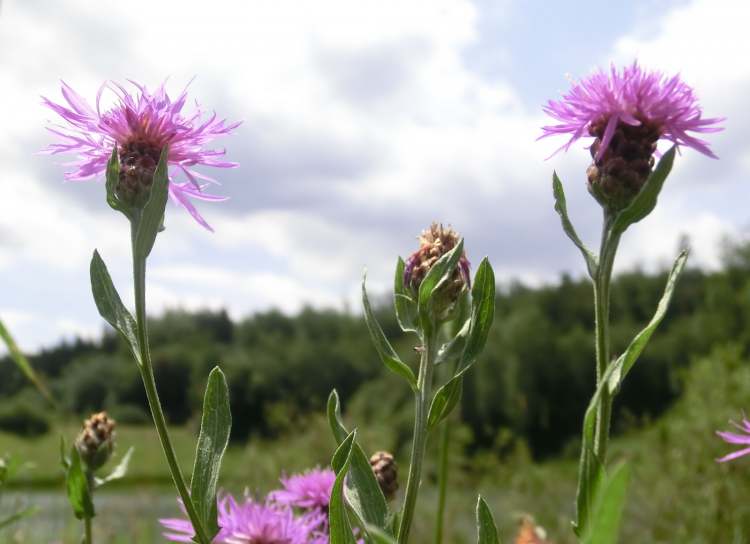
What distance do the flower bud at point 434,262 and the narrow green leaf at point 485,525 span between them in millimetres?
275

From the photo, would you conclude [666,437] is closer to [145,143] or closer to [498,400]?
[145,143]

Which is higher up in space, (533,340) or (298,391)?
(533,340)

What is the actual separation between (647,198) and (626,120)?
14cm

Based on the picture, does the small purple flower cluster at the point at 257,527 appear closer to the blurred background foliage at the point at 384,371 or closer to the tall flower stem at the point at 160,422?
the tall flower stem at the point at 160,422

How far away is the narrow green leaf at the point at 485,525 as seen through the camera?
2.84 feet

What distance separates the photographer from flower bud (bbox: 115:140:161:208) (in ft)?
3.59

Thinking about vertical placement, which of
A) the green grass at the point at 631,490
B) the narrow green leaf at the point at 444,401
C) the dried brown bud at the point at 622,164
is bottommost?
the green grass at the point at 631,490

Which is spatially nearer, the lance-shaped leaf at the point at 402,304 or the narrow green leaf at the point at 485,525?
the narrow green leaf at the point at 485,525

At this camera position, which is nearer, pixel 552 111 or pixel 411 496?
pixel 411 496

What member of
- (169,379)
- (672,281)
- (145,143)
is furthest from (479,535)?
(169,379)

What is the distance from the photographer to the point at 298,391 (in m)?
39.6

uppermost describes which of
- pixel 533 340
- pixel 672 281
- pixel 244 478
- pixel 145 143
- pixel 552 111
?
pixel 533 340

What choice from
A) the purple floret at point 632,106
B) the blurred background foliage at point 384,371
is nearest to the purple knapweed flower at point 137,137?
the purple floret at point 632,106

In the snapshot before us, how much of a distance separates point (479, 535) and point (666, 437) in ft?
21.8
